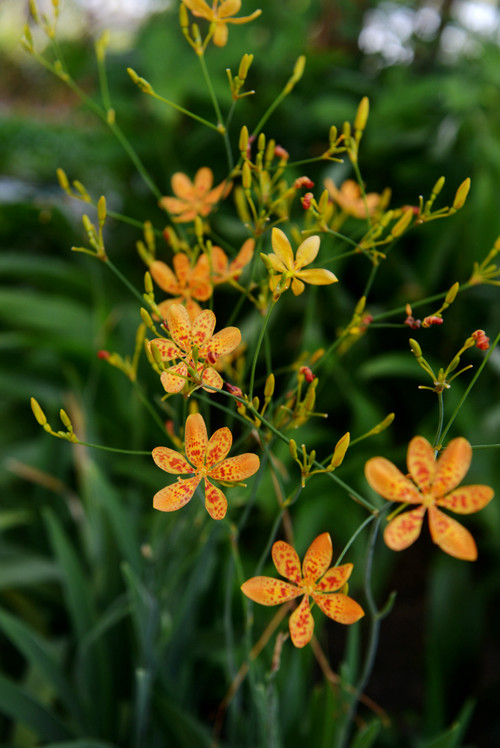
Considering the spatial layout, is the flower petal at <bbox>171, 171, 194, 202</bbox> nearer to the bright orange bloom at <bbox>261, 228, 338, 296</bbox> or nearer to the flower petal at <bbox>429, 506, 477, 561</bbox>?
the bright orange bloom at <bbox>261, 228, 338, 296</bbox>

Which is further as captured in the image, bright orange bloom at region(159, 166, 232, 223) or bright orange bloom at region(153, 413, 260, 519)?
bright orange bloom at region(159, 166, 232, 223)

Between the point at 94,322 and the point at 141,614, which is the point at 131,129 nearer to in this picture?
the point at 94,322

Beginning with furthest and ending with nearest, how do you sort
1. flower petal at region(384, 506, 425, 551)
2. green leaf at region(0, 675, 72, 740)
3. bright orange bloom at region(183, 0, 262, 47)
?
1. green leaf at region(0, 675, 72, 740)
2. bright orange bloom at region(183, 0, 262, 47)
3. flower petal at region(384, 506, 425, 551)

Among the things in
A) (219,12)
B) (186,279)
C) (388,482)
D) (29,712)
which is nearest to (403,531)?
(388,482)

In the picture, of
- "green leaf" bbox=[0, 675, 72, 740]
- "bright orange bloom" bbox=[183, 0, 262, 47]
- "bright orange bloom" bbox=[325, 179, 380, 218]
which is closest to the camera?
"bright orange bloom" bbox=[183, 0, 262, 47]

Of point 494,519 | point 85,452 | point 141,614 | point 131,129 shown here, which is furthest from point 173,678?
point 131,129

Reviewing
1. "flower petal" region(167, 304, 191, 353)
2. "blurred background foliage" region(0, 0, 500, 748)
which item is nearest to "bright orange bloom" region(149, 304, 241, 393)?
"flower petal" region(167, 304, 191, 353)
